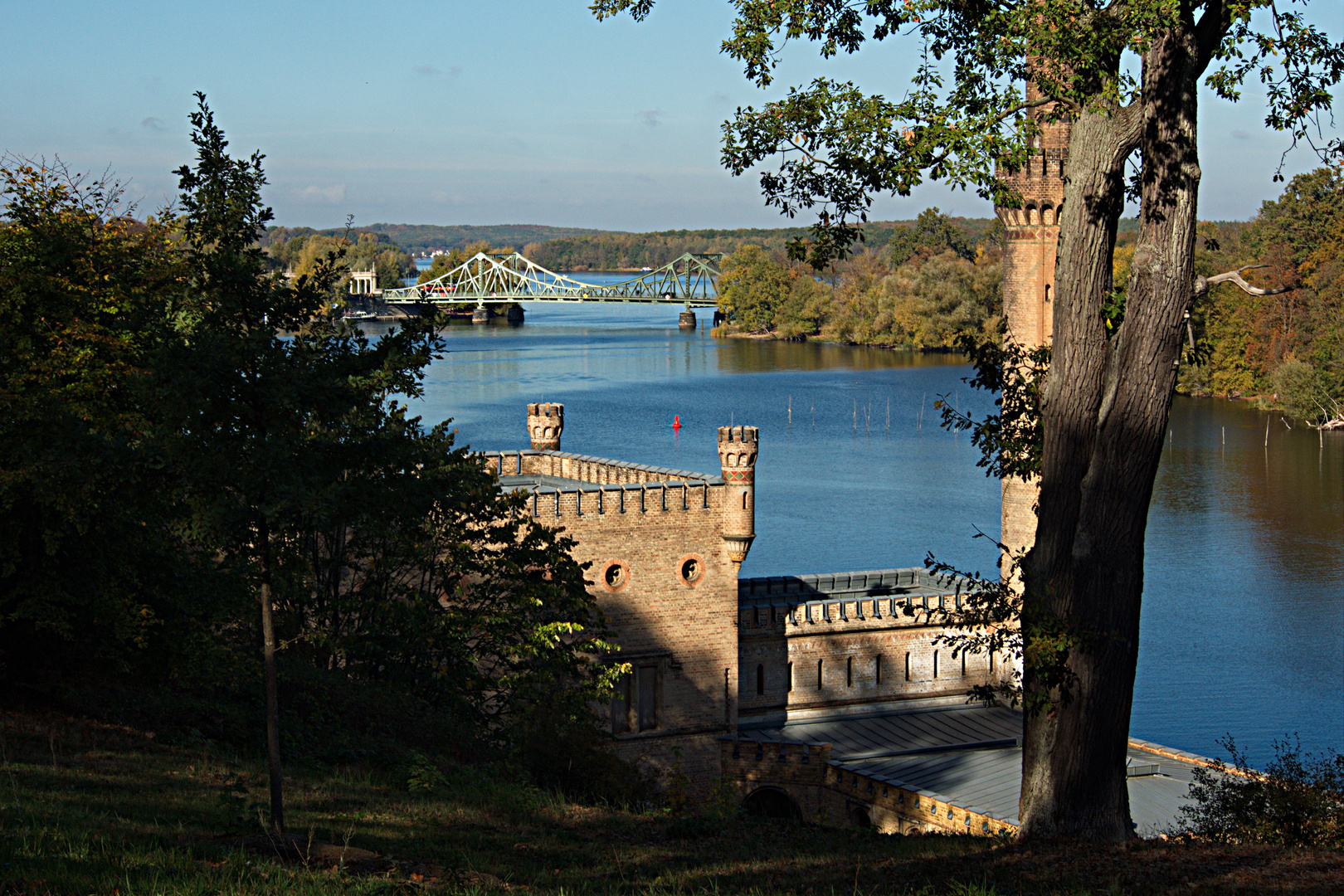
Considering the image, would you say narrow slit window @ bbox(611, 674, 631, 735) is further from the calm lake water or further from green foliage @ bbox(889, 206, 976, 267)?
green foliage @ bbox(889, 206, 976, 267)

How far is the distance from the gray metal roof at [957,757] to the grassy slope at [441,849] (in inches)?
424

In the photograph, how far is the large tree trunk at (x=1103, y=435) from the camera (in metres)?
10.5

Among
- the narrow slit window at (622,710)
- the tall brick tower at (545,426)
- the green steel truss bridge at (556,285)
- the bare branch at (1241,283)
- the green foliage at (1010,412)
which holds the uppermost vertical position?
the green steel truss bridge at (556,285)

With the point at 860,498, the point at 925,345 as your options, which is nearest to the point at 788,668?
the point at 860,498

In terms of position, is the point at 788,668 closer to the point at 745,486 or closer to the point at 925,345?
the point at 745,486

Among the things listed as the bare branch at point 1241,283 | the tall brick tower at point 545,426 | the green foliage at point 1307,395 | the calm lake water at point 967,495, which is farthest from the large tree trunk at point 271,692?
the green foliage at point 1307,395

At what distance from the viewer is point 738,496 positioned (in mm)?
25859

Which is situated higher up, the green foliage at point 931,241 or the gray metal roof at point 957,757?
the green foliage at point 931,241

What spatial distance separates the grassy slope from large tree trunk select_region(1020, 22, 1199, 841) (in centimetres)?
74

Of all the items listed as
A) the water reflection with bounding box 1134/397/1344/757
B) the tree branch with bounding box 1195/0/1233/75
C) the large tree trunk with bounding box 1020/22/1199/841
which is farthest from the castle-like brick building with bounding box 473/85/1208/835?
the tree branch with bounding box 1195/0/1233/75

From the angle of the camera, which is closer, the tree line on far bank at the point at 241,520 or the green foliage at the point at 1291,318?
the tree line on far bank at the point at 241,520

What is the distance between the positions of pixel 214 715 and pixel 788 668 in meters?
15.1

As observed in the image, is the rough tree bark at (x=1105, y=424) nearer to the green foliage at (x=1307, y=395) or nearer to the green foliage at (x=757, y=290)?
the green foliage at (x=1307, y=395)

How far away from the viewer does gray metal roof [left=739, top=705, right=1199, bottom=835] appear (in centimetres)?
2325
